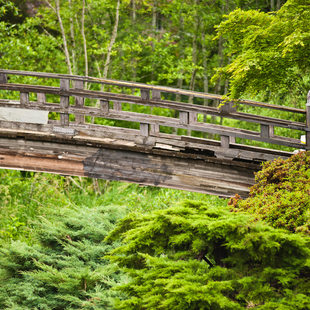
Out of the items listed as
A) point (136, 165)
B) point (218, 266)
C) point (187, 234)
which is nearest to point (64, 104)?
point (136, 165)

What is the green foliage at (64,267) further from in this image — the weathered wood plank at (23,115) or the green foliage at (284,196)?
the green foliage at (284,196)

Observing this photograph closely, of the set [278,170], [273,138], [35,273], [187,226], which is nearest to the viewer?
[187,226]

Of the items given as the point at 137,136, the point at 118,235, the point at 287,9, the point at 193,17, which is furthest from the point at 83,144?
the point at 193,17

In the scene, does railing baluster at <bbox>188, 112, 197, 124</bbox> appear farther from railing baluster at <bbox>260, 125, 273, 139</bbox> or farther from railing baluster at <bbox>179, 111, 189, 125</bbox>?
railing baluster at <bbox>260, 125, 273, 139</bbox>

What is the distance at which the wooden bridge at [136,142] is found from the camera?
30.1 feet

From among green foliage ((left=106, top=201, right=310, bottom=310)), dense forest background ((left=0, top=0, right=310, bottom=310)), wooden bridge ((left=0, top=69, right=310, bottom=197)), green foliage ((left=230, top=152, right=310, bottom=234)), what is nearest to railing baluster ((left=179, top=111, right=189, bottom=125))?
wooden bridge ((left=0, top=69, right=310, bottom=197))

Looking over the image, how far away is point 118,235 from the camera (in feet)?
19.0

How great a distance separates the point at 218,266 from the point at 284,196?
201cm

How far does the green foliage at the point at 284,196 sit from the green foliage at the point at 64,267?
2.63 metres

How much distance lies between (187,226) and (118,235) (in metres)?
1.58

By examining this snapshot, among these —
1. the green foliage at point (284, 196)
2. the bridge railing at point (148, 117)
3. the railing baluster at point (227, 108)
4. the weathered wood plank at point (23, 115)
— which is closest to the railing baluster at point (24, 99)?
the bridge railing at point (148, 117)

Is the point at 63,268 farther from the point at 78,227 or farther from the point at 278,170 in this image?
the point at 278,170

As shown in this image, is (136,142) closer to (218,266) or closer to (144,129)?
(144,129)

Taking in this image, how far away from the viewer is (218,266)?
4359mm
